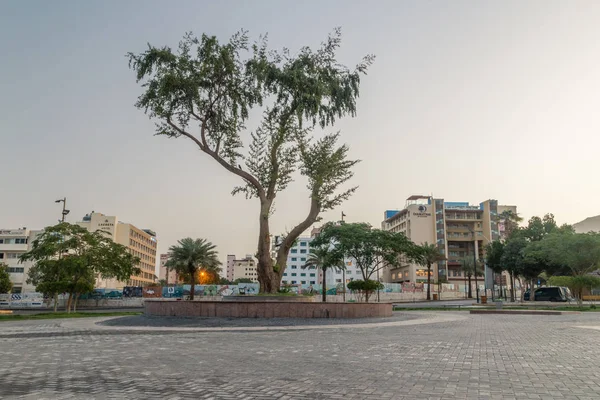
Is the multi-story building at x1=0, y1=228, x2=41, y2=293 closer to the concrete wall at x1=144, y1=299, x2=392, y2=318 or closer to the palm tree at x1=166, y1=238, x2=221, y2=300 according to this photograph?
the palm tree at x1=166, y1=238, x2=221, y2=300

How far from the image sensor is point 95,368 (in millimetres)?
7344

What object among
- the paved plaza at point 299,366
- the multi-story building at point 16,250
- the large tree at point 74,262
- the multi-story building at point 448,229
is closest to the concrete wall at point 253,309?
the paved plaza at point 299,366

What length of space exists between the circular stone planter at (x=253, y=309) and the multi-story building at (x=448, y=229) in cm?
8887

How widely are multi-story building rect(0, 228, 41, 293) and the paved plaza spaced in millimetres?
82548

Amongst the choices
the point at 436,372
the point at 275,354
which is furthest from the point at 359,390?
the point at 275,354

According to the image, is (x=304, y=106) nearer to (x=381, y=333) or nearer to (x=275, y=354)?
(x=381, y=333)

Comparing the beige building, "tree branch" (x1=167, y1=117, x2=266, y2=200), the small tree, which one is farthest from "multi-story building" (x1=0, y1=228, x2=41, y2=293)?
"tree branch" (x1=167, y1=117, x2=266, y2=200)

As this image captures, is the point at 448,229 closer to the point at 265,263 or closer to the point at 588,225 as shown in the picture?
the point at 588,225

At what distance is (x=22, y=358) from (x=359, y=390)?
21.0 feet

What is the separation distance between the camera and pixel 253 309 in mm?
18016

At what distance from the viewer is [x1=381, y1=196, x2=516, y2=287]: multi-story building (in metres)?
107

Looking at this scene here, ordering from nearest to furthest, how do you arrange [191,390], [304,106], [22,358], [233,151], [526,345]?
[191,390], [22,358], [526,345], [304,106], [233,151]

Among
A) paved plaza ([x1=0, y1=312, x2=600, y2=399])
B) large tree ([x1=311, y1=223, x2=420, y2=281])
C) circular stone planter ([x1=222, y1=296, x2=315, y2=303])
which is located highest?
large tree ([x1=311, y1=223, x2=420, y2=281])

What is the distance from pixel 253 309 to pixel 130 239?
4014 inches
